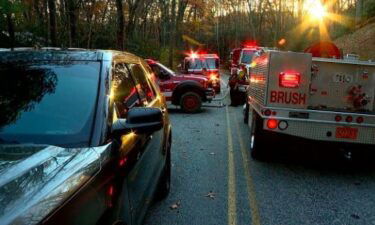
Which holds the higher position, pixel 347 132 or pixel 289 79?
pixel 289 79

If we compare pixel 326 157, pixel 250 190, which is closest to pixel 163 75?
pixel 326 157

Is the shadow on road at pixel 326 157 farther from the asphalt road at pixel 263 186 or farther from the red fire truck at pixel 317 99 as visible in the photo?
the red fire truck at pixel 317 99

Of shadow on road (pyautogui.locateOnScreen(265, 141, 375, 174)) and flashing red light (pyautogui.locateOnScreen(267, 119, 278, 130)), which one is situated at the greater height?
flashing red light (pyautogui.locateOnScreen(267, 119, 278, 130))

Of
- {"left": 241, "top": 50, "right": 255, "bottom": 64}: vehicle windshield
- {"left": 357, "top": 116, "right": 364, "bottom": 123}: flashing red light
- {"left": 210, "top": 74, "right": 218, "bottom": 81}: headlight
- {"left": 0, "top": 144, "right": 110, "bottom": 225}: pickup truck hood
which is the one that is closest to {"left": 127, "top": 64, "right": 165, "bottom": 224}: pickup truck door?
{"left": 0, "top": 144, "right": 110, "bottom": 225}: pickup truck hood

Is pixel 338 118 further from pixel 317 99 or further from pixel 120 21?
pixel 120 21

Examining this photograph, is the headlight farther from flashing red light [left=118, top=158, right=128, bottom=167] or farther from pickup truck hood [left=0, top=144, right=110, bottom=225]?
pickup truck hood [left=0, top=144, right=110, bottom=225]

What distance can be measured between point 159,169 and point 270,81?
2874 millimetres

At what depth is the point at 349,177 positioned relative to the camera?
283 inches

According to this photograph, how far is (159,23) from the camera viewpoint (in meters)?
55.9

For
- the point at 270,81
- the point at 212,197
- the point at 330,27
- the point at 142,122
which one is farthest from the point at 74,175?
the point at 330,27

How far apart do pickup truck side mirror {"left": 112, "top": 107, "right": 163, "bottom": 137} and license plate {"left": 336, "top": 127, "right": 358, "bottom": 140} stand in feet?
14.4

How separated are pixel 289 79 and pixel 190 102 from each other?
8225 mm

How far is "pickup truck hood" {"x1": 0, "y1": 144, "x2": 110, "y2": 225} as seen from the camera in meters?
1.84

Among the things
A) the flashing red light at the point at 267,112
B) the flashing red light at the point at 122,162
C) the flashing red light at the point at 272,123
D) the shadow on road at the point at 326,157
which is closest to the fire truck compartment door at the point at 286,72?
the flashing red light at the point at 267,112
